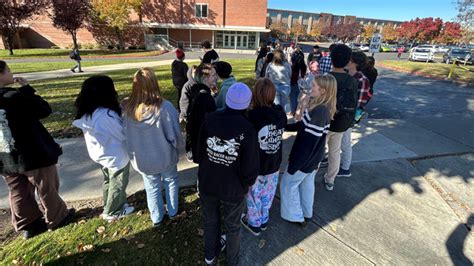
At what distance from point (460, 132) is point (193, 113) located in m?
6.97

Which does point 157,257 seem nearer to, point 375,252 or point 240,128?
point 240,128

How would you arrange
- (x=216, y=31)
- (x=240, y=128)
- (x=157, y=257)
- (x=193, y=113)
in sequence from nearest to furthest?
(x=240, y=128)
(x=157, y=257)
(x=193, y=113)
(x=216, y=31)

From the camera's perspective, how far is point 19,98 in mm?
2371

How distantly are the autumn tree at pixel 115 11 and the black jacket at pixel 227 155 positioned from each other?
117 feet

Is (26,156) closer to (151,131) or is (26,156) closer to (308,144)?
(151,131)

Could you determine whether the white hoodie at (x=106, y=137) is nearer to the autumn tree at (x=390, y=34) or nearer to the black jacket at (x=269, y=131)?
the black jacket at (x=269, y=131)

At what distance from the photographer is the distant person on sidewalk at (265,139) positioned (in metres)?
2.46

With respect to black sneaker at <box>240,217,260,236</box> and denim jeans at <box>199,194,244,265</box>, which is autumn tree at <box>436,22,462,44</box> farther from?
denim jeans at <box>199,194,244,265</box>

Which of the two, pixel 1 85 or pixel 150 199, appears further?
pixel 150 199

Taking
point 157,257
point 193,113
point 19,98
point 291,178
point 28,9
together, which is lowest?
point 157,257

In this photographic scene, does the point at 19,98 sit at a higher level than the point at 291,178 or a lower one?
higher

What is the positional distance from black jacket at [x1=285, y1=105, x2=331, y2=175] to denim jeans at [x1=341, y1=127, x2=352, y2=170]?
1206mm

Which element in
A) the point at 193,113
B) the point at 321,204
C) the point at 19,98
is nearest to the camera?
the point at 19,98

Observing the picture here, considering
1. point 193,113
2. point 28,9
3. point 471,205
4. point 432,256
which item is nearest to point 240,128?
point 193,113
